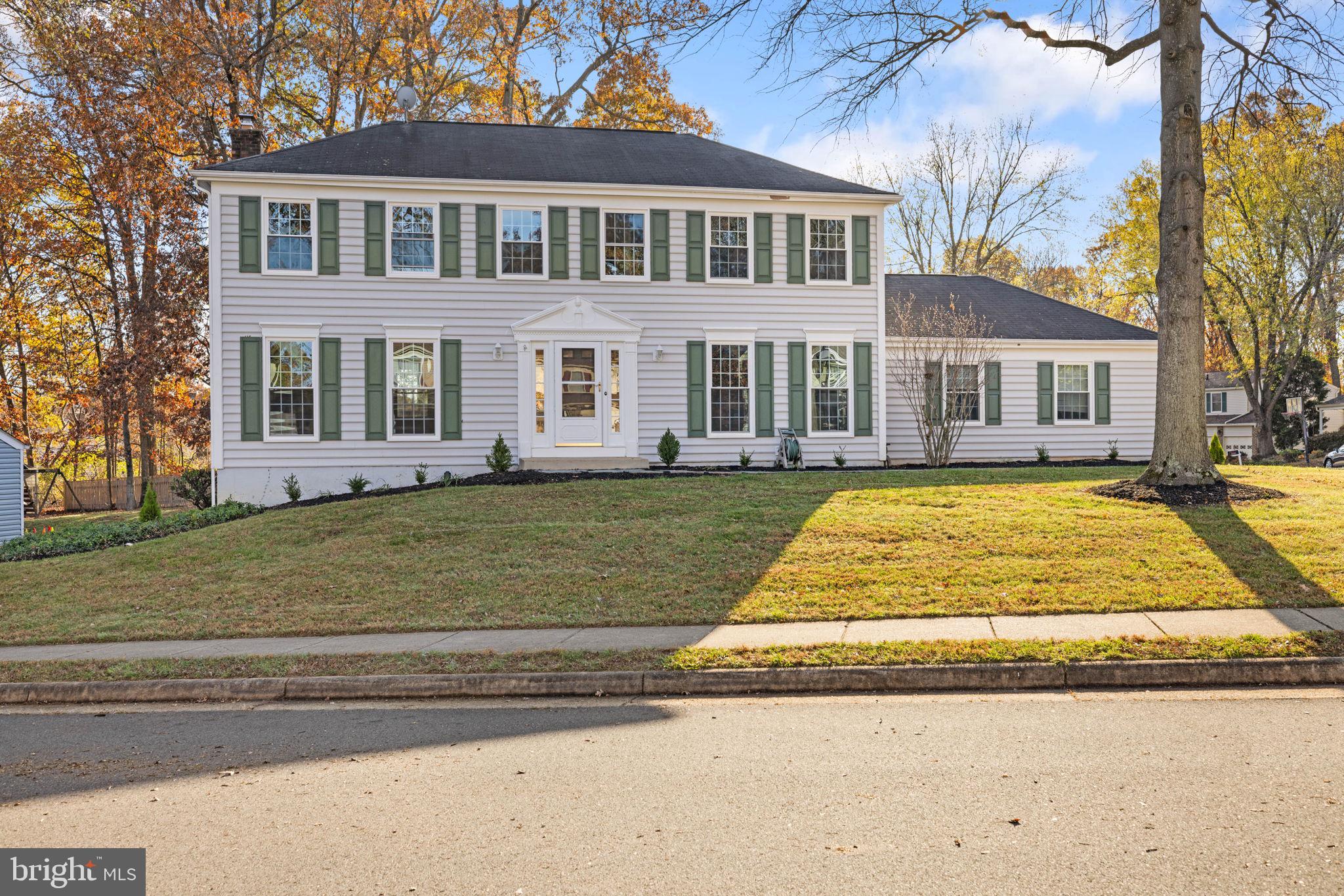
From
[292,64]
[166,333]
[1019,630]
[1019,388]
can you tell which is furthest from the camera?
[292,64]

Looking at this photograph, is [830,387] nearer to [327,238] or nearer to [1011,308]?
[1011,308]


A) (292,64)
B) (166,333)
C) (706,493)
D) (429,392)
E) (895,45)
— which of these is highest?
(292,64)

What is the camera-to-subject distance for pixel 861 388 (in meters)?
20.7

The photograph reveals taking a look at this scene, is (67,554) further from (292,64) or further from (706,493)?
(292,64)

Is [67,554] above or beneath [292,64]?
beneath

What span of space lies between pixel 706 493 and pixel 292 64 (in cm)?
2520

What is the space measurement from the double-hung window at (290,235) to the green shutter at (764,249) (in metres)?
9.55

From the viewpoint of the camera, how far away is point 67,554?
585 inches

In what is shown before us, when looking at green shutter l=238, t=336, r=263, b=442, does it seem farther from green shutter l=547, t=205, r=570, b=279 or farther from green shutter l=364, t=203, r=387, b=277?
green shutter l=547, t=205, r=570, b=279

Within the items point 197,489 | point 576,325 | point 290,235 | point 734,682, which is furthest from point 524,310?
point 734,682

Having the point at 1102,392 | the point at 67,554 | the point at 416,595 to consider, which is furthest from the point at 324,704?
the point at 1102,392

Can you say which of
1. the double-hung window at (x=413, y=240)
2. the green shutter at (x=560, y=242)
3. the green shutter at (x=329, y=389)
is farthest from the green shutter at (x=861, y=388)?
the green shutter at (x=329, y=389)

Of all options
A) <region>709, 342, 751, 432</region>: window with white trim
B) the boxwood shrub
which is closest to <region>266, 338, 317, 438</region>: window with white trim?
the boxwood shrub

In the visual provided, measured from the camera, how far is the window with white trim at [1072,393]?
23.4 meters
